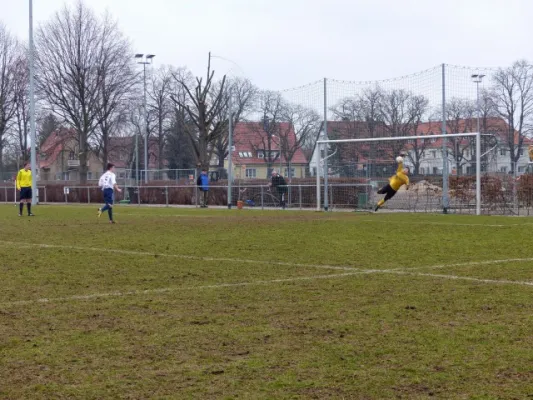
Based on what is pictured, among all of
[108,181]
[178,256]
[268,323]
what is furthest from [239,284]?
[108,181]

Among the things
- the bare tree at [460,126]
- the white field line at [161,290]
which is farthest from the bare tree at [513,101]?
the white field line at [161,290]

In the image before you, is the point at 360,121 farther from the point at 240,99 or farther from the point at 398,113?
the point at 240,99

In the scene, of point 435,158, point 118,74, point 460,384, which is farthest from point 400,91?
point 118,74

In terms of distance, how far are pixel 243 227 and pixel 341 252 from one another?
7078 mm

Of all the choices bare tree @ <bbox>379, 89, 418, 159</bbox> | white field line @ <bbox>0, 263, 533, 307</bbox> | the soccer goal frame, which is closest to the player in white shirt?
the soccer goal frame

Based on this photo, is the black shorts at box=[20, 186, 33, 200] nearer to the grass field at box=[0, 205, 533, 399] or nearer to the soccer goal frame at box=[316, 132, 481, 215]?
the soccer goal frame at box=[316, 132, 481, 215]

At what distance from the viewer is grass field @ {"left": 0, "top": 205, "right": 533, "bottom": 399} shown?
4.92 m

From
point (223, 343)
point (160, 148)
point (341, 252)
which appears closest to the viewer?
point (223, 343)

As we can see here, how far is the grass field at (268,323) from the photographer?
4.92 m

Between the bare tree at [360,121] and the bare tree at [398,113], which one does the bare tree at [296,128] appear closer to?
the bare tree at [360,121]

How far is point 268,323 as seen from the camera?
22.4ft

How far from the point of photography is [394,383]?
4.88 meters

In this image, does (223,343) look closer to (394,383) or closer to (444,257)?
(394,383)

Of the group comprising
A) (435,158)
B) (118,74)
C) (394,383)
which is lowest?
(394,383)
